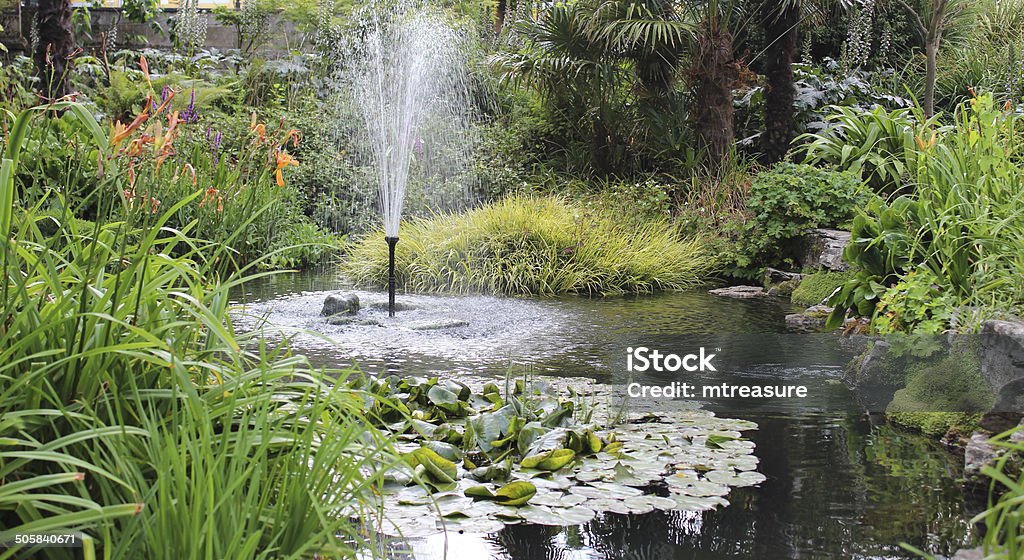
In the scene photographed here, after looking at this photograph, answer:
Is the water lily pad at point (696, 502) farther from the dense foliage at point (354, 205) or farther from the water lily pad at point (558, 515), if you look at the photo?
the dense foliage at point (354, 205)

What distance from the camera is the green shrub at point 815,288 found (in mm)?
6660

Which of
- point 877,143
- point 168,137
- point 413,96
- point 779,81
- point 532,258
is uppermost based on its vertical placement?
point 779,81

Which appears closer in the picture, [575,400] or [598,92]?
[575,400]

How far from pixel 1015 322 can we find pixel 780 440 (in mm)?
940

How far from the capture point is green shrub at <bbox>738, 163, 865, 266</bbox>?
297 inches

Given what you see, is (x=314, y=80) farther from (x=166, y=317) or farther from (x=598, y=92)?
(x=166, y=317)

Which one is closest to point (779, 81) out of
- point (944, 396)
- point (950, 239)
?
point (950, 239)

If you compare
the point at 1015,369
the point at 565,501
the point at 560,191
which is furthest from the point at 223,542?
the point at 560,191

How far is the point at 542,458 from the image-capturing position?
276 centimetres

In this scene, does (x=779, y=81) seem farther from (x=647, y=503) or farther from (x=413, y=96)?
(x=647, y=503)

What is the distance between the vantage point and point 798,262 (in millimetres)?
8086

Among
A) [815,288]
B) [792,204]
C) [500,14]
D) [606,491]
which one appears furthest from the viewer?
[500,14]

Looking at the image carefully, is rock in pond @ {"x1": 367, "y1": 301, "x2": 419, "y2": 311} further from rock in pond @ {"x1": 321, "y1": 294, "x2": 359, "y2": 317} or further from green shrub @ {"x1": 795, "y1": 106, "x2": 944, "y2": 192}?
green shrub @ {"x1": 795, "y1": 106, "x2": 944, "y2": 192}

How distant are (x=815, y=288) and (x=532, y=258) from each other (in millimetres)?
2475
